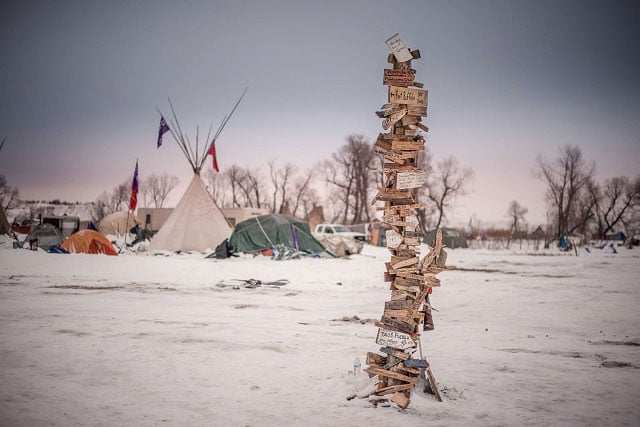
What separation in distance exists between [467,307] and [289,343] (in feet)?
16.3

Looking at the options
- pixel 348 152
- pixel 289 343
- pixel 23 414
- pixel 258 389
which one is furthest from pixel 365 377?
pixel 348 152

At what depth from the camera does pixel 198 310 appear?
8.57 m

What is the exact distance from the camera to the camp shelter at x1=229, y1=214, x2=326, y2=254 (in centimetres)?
2102

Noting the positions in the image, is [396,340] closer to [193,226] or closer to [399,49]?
[399,49]

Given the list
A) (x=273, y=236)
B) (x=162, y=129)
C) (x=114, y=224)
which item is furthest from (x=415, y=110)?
(x=114, y=224)

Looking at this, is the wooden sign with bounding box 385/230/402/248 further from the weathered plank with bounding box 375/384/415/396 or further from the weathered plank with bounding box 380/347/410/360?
the weathered plank with bounding box 375/384/415/396

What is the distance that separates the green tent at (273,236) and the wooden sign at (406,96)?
650 inches

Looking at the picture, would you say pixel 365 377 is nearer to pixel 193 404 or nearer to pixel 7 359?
pixel 193 404

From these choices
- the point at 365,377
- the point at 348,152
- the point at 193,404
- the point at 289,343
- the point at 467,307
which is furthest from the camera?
the point at 348,152

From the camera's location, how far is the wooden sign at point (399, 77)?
177 inches

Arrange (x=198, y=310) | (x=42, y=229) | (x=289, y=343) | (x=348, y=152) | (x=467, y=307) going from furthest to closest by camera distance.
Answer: (x=348, y=152) < (x=42, y=229) < (x=467, y=307) < (x=198, y=310) < (x=289, y=343)

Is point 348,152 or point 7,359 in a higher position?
point 348,152

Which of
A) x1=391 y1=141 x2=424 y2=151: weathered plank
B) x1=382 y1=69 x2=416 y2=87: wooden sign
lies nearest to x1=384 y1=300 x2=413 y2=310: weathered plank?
x1=391 y1=141 x2=424 y2=151: weathered plank

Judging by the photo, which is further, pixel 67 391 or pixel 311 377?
pixel 311 377
